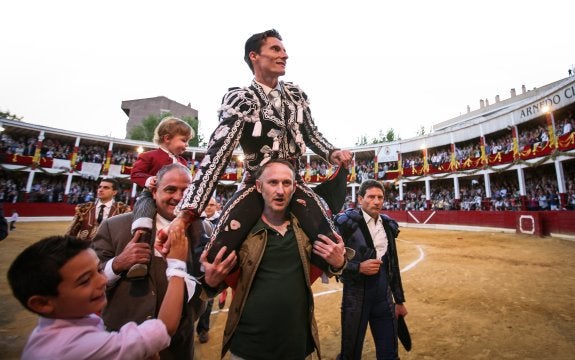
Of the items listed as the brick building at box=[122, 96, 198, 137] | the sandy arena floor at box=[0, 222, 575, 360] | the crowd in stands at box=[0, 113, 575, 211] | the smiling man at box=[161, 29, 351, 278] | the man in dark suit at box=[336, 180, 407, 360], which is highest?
the brick building at box=[122, 96, 198, 137]

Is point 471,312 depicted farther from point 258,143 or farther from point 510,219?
point 510,219

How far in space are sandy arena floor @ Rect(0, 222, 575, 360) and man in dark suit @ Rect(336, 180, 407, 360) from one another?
3.11 ft

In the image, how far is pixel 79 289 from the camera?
4.18 feet

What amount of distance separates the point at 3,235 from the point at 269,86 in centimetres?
321

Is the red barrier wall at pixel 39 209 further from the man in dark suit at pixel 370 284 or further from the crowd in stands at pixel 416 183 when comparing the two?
the man in dark suit at pixel 370 284

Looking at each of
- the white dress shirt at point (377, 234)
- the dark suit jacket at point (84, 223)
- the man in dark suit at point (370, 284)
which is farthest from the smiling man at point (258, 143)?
the dark suit jacket at point (84, 223)

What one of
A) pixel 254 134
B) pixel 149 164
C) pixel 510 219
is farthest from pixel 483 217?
pixel 254 134

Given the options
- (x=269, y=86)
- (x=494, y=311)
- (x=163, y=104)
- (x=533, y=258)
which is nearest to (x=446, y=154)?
(x=533, y=258)

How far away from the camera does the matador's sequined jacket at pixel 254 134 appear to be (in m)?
1.70

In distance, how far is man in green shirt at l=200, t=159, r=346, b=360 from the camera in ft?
5.53

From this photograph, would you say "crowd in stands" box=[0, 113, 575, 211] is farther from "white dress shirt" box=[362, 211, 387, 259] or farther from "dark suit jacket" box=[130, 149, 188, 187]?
"dark suit jacket" box=[130, 149, 188, 187]

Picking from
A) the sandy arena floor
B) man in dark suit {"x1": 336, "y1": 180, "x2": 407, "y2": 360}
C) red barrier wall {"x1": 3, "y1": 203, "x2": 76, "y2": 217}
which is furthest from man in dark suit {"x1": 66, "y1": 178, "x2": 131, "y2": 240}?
red barrier wall {"x1": 3, "y1": 203, "x2": 76, "y2": 217}

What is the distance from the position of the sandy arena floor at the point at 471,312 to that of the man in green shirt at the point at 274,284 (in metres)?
2.60

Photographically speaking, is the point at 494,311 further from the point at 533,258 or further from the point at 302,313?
the point at 533,258
